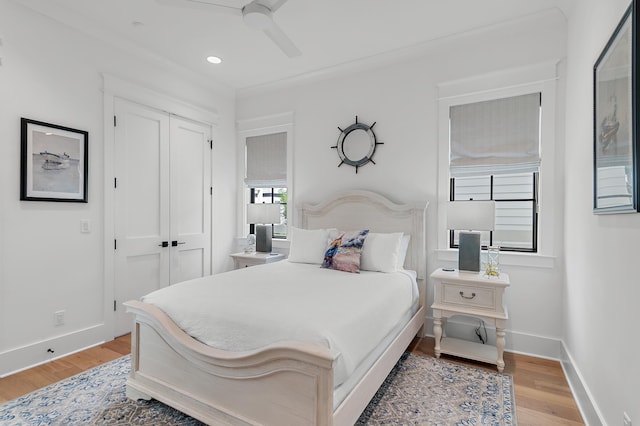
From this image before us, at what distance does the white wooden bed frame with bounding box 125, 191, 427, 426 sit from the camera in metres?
1.43

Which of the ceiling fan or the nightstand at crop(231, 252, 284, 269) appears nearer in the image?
the ceiling fan

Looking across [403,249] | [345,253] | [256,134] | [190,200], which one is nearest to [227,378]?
[345,253]

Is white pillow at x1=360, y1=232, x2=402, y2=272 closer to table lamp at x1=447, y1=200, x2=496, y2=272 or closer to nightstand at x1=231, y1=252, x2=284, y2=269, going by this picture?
table lamp at x1=447, y1=200, x2=496, y2=272

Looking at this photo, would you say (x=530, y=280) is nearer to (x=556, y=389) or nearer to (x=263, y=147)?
(x=556, y=389)

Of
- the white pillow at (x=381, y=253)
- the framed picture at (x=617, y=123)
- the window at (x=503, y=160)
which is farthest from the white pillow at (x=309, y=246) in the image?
the framed picture at (x=617, y=123)

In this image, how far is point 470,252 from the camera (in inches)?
114

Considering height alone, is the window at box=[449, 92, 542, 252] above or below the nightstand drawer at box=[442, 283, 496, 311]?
above

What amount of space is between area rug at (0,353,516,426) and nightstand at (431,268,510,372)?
217 mm

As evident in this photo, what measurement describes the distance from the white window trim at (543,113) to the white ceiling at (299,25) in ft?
1.55

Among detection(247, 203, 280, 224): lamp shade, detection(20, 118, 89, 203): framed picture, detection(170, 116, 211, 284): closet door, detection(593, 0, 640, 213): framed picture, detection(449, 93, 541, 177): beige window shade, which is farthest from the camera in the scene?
detection(247, 203, 280, 224): lamp shade

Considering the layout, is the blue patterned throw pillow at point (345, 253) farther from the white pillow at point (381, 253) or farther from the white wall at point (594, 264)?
the white wall at point (594, 264)

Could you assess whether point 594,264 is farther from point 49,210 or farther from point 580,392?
point 49,210

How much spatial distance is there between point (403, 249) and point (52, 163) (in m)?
3.18

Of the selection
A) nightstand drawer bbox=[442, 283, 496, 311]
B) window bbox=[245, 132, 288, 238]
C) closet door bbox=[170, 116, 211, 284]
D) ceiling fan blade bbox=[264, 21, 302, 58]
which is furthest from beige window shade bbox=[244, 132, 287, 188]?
nightstand drawer bbox=[442, 283, 496, 311]
